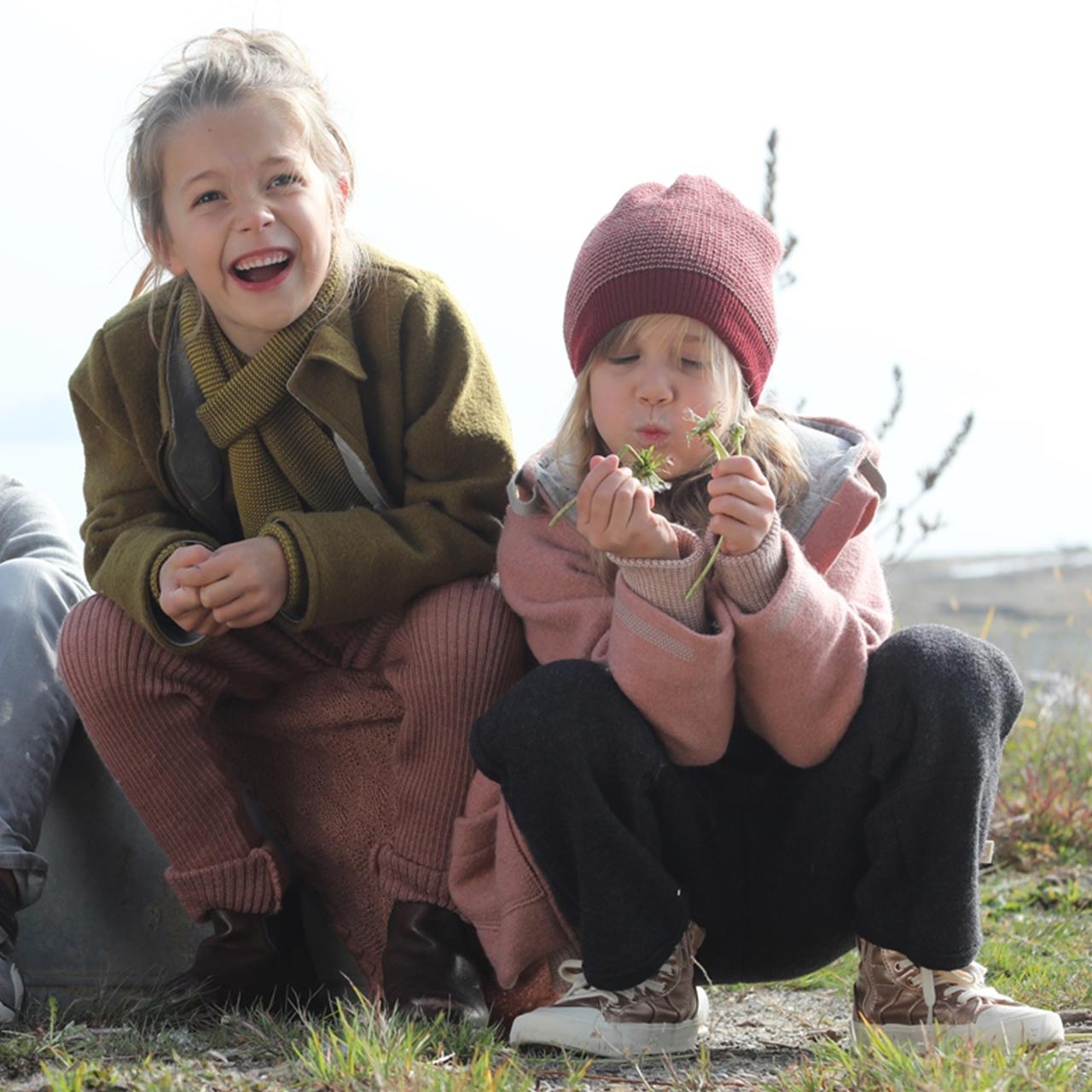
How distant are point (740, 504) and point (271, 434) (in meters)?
0.99

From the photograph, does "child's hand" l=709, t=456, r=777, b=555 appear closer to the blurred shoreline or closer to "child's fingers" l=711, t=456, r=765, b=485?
"child's fingers" l=711, t=456, r=765, b=485

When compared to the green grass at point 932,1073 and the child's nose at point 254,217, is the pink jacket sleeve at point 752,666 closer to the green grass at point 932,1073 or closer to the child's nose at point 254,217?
the green grass at point 932,1073

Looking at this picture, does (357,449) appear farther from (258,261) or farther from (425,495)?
(258,261)

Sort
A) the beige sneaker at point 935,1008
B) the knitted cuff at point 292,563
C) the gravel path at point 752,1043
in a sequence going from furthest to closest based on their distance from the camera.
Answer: the knitted cuff at point 292,563
the beige sneaker at point 935,1008
the gravel path at point 752,1043

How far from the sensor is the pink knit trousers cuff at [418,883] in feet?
9.24

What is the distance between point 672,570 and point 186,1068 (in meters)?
0.99

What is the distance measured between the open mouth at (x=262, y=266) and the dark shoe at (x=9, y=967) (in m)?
1.18

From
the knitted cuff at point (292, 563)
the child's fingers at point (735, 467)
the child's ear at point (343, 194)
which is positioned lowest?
the knitted cuff at point (292, 563)

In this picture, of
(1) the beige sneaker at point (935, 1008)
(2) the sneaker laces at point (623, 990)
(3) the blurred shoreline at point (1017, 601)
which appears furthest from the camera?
(3) the blurred shoreline at point (1017, 601)

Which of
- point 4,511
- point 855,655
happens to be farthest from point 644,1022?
point 4,511

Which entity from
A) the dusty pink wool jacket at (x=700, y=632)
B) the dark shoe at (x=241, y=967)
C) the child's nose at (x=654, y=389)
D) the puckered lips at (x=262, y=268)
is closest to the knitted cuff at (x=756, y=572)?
the dusty pink wool jacket at (x=700, y=632)

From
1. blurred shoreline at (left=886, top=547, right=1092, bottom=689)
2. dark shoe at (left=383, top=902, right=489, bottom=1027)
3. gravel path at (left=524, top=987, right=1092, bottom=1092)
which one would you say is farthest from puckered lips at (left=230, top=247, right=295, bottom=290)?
blurred shoreline at (left=886, top=547, right=1092, bottom=689)

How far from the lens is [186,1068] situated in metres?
2.23

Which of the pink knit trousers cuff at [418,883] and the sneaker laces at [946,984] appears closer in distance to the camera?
the sneaker laces at [946,984]
